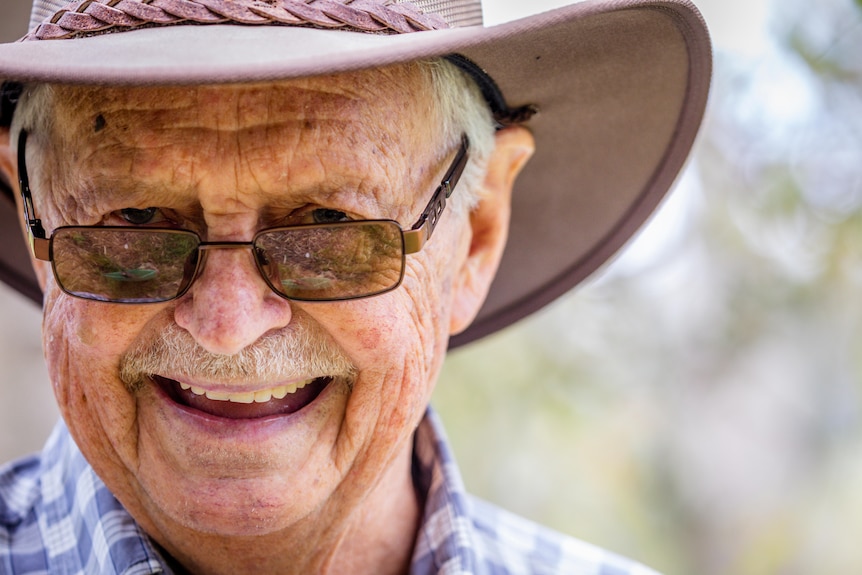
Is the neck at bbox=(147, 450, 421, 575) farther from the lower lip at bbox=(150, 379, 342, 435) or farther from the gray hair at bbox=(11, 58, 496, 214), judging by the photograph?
the gray hair at bbox=(11, 58, 496, 214)

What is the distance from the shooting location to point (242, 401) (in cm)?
187

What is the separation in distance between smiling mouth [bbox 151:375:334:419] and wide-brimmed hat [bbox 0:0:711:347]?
2.26ft

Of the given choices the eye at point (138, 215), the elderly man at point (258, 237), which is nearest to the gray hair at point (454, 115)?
the elderly man at point (258, 237)

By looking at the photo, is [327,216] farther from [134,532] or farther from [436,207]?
[134,532]

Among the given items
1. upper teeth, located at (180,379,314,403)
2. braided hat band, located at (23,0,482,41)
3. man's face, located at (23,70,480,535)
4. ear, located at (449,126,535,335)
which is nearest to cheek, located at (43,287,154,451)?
man's face, located at (23,70,480,535)

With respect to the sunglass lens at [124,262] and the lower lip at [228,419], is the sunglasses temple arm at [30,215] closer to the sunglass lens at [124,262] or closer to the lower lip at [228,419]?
the sunglass lens at [124,262]

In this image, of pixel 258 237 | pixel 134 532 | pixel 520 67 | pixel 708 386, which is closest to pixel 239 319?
pixel 258 237

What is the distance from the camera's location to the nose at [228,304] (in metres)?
1.71

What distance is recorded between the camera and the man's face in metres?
1.71

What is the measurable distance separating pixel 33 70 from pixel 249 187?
42cm

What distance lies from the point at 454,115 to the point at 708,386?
293 inches

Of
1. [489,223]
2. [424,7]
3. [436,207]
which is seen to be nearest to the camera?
[424,7]

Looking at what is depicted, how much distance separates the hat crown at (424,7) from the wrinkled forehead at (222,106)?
138 millimetres

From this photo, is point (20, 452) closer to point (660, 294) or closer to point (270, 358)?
point (270, 358)
